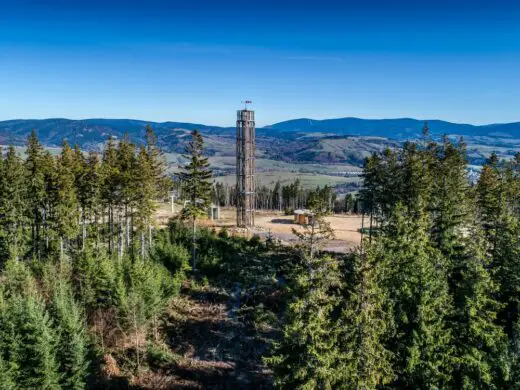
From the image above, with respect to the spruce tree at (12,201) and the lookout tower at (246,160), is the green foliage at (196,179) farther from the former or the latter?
the lookout tower at (246,160)

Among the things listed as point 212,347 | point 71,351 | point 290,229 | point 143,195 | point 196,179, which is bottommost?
point 212,347

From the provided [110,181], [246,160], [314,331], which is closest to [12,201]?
[110,181]

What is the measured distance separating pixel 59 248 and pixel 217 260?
753 inches

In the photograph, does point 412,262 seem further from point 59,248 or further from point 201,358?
point 59,248

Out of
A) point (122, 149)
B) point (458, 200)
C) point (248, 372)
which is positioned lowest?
point (248, 372)

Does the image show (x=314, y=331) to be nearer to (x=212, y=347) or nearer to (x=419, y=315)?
(x=419, y=315)

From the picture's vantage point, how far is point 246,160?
219 feet

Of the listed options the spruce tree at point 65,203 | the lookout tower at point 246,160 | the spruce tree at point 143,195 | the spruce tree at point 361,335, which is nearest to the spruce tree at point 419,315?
the spruce tree at point 361,335

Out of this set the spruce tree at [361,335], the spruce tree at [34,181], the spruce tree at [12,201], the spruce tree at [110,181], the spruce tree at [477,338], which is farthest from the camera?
the spruce tree at [34,181]

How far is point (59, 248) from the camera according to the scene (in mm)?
49656

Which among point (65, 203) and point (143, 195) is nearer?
point (143, 195)

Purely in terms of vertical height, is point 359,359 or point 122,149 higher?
point 122,149

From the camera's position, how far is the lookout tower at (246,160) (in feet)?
219

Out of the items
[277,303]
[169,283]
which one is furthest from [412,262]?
[169,283]
